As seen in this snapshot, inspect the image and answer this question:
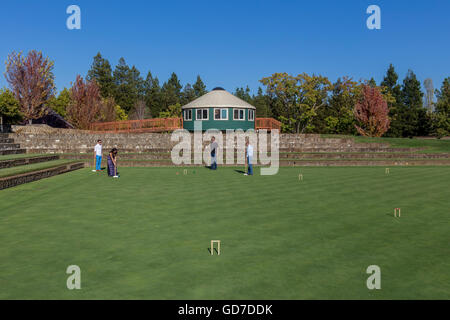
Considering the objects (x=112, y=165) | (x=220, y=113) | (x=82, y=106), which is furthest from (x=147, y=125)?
(x=112, y=165)

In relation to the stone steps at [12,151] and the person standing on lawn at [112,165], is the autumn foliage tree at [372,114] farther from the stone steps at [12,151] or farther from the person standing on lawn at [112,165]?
the stone steps at [12,151]

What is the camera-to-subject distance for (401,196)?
12398mm

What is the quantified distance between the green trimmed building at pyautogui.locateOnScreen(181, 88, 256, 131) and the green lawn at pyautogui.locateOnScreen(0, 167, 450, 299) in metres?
31.0

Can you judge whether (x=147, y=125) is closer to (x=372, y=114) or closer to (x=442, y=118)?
(x=372, y=114)

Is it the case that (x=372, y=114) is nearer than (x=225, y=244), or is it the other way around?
(x=225, y=244)

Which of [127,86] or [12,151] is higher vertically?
[127,86]

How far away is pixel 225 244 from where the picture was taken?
6859 mm

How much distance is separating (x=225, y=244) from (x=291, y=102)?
58313 mm

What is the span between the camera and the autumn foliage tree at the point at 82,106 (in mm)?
49812

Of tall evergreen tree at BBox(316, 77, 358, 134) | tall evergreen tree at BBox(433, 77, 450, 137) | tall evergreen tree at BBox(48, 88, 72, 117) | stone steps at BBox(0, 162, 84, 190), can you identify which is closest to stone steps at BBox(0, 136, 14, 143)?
stone steps at BBox(0, 162, 84, 190)
